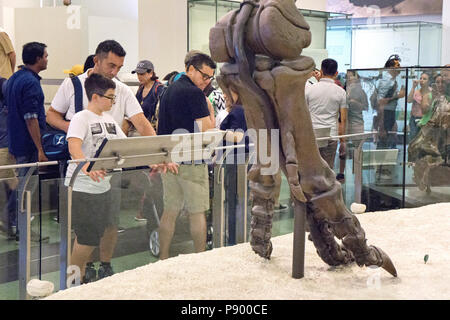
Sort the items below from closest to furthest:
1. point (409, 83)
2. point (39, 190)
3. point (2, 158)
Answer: point (39, 190)
point (2, 158)
point (409, 83)

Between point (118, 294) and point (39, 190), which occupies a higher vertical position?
point (39, 190)

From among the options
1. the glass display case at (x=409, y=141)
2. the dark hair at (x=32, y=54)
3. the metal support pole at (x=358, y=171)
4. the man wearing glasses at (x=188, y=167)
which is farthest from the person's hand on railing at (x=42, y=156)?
the glass display case at (x=409, y=141)

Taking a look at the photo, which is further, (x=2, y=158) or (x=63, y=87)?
(x=2, y=158)

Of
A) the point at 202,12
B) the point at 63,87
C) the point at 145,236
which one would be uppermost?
the point at 202,12

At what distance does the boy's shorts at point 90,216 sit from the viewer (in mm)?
3215

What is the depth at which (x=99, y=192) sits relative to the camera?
3254 millimetres

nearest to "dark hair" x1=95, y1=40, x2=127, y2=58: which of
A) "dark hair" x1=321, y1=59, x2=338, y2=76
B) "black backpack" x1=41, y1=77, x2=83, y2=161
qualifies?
"black backpack" x1=41, y1=77, x2=83, y2=161

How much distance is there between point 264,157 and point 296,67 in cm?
43

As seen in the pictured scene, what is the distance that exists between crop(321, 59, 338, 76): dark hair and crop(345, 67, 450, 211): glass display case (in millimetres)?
372

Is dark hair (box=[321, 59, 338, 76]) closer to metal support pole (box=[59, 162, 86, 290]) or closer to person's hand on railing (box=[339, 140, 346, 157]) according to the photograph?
person's hand on railing (box=[339, 140, 346, 157])

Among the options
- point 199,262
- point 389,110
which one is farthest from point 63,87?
point 389,110

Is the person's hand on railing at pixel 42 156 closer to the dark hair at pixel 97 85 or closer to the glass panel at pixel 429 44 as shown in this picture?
the dark hair at pixel 97 85

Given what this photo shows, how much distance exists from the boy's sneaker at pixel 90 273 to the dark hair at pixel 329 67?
3.47 metres

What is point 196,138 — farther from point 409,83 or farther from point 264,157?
point 409,83
